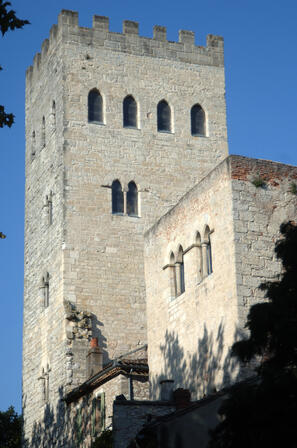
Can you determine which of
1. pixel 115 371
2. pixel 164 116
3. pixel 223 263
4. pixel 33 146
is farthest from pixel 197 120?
pixel 223 263

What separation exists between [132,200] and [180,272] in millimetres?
9715

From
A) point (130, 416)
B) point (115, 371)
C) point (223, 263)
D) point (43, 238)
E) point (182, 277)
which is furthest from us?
point (43, 238)

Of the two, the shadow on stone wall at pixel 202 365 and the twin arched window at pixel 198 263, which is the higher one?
the twin arched window at pixel 198 263

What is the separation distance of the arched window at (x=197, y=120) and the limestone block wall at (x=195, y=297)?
10924 millimetres

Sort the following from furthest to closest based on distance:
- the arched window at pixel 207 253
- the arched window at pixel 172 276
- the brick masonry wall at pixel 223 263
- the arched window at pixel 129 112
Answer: the arched window at pixel 129 112, the arched window at pixel 172 276, the arched window at pixel 207 253, the brick masonry wall at pixel 223 263

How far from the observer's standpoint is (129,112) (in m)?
39.6

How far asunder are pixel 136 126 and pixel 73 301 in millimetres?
7959

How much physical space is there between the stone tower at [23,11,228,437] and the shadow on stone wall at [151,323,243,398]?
6676 mm

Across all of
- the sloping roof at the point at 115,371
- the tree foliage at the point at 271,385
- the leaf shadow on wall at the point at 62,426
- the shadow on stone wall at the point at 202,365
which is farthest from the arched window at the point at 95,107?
the tree foliage at the point at 271,385

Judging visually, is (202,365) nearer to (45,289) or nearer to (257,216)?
(257,216)

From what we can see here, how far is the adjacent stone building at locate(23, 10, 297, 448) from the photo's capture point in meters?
26.3

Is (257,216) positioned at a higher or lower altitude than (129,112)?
lower

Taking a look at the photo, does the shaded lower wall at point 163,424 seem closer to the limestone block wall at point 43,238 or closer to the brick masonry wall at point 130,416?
the brick masonry wall at point 130,416

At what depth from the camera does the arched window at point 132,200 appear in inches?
1487
